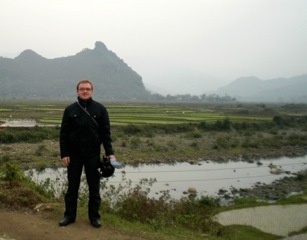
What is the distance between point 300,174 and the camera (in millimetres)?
18312

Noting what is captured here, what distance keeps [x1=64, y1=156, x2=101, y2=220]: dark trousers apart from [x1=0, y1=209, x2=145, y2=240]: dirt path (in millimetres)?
224

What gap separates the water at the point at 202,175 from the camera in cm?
1551

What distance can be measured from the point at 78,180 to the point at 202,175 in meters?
14.4

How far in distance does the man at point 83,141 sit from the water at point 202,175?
9.31 metres

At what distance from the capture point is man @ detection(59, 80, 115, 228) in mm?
4520

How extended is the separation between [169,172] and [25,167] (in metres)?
7.94

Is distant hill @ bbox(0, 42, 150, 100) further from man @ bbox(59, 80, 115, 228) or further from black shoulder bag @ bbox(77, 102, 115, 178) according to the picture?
black shoulder bag @ bbox(77, 102, 115, 178)

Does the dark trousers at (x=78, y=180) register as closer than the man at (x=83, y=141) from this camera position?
No

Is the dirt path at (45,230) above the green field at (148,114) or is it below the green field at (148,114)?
above

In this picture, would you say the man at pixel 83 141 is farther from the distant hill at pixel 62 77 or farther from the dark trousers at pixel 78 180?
the distant hill at pixel 62 77

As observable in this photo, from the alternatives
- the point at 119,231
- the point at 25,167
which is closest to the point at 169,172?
the point at 25,167

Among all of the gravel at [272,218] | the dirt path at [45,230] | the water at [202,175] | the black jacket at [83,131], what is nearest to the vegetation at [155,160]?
the dirt path at [45,230]

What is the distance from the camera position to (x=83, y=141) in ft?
14.8

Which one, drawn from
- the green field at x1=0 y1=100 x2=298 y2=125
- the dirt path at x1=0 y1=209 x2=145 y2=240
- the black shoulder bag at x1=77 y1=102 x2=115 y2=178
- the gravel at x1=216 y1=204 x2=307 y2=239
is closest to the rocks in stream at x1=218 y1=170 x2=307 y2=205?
the gravel at x1=216 y1=204 x2=307 y2=239
